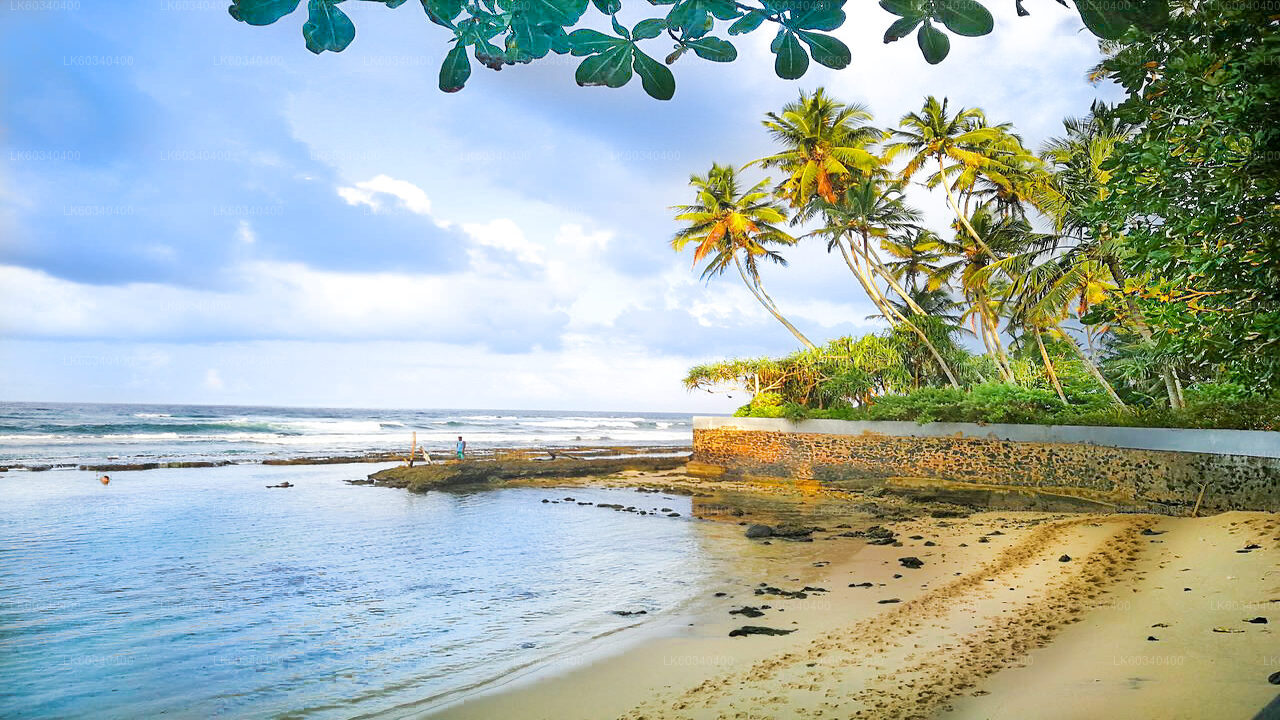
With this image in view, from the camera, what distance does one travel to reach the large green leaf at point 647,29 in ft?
3.64

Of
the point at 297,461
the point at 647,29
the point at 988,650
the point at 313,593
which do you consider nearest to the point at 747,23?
the point at 647,29

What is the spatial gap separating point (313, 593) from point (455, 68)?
335 inches

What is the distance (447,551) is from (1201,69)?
10.5 m

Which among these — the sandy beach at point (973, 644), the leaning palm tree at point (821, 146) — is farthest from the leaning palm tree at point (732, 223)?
the sandy beach at point (973, 644)

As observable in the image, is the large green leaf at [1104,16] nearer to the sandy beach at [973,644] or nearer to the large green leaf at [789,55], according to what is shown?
the large green leaf at [789,55]

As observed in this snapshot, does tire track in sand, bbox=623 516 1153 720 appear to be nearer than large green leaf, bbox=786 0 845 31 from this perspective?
No

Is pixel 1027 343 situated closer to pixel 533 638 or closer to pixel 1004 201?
pixel 1004 201

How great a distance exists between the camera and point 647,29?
111 cm

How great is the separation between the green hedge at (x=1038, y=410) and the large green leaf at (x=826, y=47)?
435 inches

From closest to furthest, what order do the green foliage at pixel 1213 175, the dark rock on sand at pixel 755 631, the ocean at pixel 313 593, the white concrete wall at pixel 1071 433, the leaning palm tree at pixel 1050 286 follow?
the green foliage at pixel 1213 175 < the ocean at pixel 313 593 < the dark rock on sand at pixel 755 631 < the white concrete wall at pixel 1071 433 < the leaning palm tree at pixel 1050 286

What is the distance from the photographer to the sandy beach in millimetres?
4051

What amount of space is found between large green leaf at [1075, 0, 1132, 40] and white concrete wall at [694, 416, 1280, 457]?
1186 cm

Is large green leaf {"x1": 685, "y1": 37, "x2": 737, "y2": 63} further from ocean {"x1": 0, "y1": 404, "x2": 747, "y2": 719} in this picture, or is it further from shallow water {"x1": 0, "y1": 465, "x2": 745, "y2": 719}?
shallow water {"x1": 0, "y1": 465, "x2": 745, "y2": 719}

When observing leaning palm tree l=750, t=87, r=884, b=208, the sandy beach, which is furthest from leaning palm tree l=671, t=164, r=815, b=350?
the sandy beach
